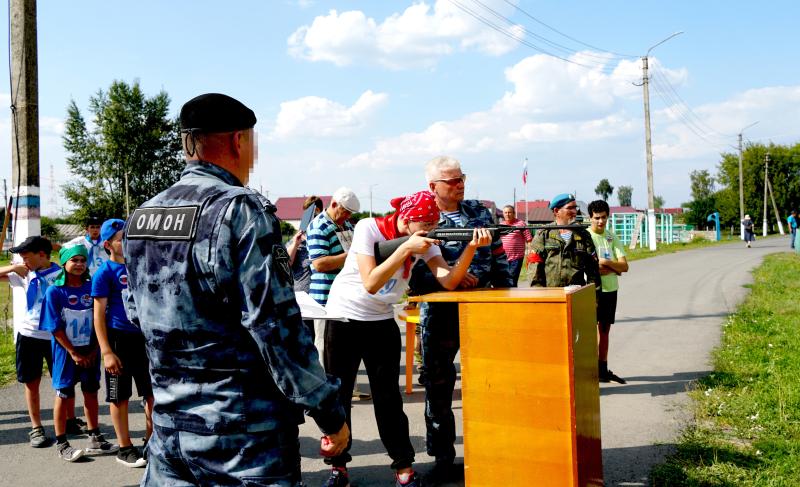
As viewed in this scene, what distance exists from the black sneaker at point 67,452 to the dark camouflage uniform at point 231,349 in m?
3.13

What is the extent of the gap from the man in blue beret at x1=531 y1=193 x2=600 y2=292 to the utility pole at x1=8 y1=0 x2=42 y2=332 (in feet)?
18.7

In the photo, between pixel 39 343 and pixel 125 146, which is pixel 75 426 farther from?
pixel 125 146

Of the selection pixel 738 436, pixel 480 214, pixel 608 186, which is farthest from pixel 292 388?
pixel 608 186

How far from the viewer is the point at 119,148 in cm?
5031

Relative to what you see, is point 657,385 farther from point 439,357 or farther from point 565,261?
point 439,357

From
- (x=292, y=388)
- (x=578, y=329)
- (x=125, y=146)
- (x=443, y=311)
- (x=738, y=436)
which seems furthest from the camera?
(x=125, y=146)

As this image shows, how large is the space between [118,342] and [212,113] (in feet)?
9.88

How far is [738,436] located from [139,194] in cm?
5220

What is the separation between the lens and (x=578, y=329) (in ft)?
10.00

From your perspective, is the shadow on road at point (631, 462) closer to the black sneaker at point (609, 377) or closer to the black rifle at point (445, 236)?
the black rifle at point (445, 236)

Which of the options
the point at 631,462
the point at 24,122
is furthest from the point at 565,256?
the point at 24,122

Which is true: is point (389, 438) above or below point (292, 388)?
below

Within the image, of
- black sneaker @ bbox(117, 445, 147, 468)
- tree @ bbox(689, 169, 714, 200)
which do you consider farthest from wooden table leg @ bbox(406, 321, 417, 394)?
tree @ bbox(689, 169, 714, 200)

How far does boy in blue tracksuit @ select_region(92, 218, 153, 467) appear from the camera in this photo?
170 inches
